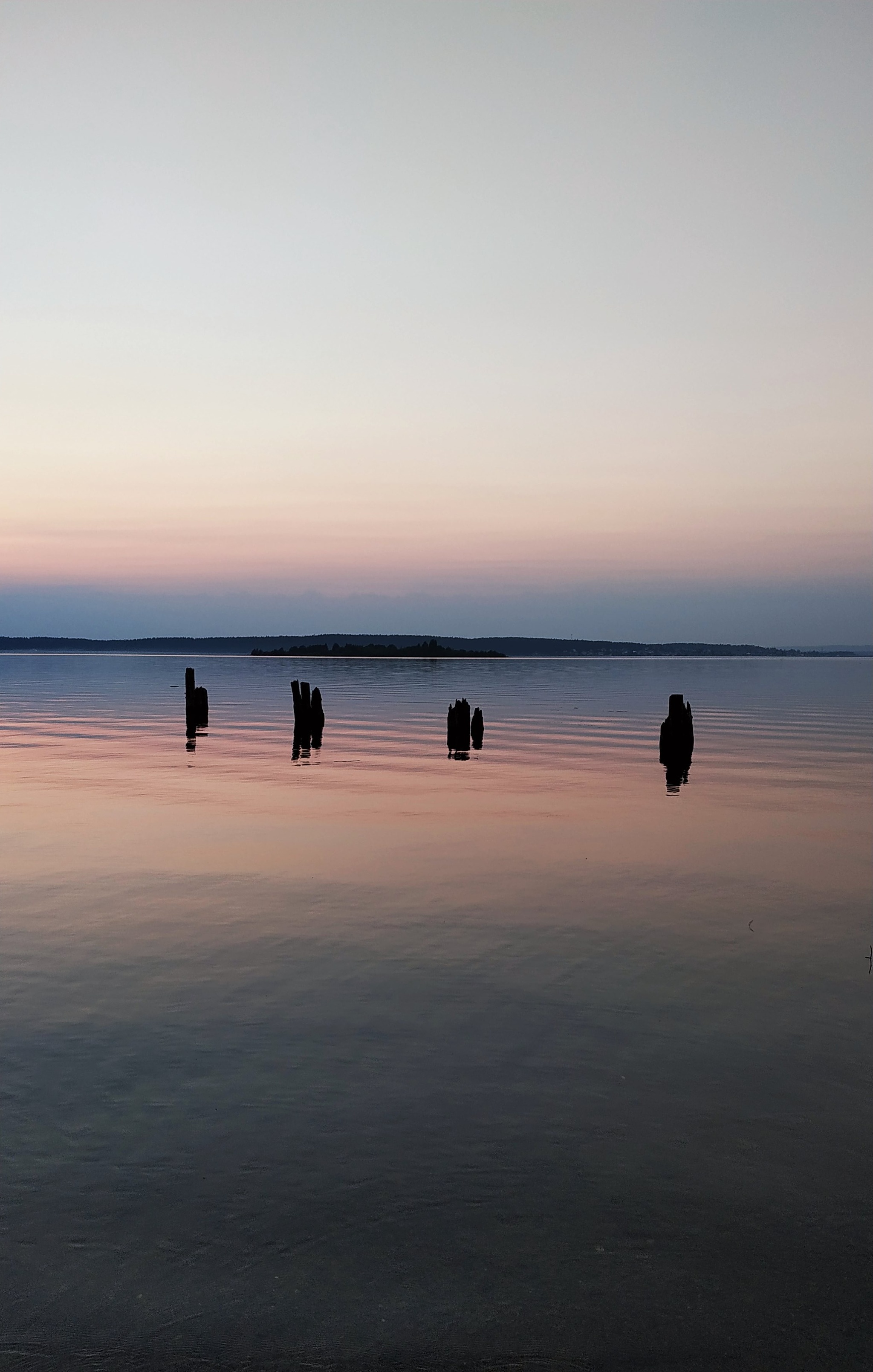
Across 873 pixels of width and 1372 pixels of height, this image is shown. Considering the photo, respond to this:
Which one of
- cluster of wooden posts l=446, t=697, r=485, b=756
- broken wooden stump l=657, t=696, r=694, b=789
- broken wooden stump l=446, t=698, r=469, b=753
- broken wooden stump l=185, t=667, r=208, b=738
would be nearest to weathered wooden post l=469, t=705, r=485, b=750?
cluster of wooden posts l=446, t=697, r=485, b=756

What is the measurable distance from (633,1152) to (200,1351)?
3.89 metres

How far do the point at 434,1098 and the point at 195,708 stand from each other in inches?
1913

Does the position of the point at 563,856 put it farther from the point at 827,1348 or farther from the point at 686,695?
the point at 686,695

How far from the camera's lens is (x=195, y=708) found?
55844mm

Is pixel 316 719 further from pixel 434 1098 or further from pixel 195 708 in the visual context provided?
pixel 434 1098

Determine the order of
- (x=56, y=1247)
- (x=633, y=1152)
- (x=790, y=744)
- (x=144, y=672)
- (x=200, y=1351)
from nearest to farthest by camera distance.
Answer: (x=200, y=1351)
(x=56, y=1247)
(x=633, y=1152)
(x=790, y=744)
(x=144, y=672)

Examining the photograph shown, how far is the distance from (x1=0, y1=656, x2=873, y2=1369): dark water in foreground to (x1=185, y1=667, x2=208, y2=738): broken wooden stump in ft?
99.2

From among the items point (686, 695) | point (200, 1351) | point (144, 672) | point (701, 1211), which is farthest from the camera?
point (144, 672)

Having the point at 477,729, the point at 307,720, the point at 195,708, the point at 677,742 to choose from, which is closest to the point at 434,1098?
the point at 677,742

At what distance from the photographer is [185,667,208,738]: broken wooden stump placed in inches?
2164

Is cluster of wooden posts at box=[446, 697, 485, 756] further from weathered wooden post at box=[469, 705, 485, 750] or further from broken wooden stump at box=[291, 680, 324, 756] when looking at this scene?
broken wooden stump at box=[291, 680, 324, 756]

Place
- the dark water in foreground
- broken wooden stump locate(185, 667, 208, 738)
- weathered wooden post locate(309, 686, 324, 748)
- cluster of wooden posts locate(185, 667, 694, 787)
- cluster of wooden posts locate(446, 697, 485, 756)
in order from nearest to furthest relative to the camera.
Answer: the dark water in foreground
cluster of wooden posts locate(185, 667, 694, 787)
cluster of wooden posts locate(446, 697, 485, 756)
weathered wooden post locate(309, 686, 324, 748)
broken wooden stump locate(185, 667, 208, 738)

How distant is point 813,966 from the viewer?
1403 centimetres

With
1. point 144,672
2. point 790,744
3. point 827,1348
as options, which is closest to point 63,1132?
point 827,1348
